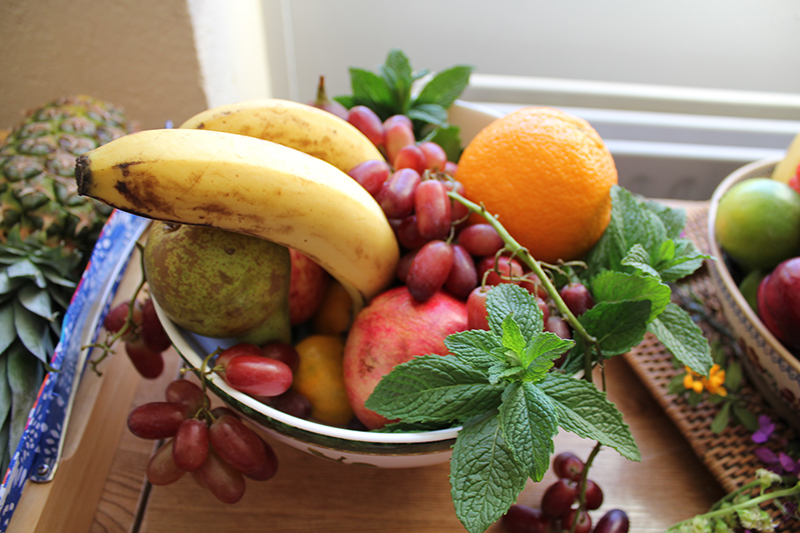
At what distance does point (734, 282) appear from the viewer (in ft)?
2.34

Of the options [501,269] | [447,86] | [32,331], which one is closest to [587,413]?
[501,269]

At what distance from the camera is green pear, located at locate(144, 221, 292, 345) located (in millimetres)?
452

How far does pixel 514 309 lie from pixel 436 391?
99 millimetres

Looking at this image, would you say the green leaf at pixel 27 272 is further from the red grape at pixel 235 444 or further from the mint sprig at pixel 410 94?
the mint sprig at pixel 410 94

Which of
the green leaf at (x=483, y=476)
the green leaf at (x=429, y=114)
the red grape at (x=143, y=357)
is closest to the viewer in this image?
the green leaf at (x=483, y=476)

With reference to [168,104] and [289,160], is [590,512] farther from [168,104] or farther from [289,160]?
[168,104]

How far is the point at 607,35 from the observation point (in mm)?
1323

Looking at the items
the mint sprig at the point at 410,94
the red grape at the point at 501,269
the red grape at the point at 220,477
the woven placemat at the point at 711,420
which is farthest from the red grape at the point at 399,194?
the woven placemat at the point at 711,420

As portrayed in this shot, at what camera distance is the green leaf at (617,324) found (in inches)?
17.8

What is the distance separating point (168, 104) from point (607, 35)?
1.14m

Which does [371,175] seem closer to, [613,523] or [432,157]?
[432,157]

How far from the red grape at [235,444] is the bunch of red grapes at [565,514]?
0.28 meters

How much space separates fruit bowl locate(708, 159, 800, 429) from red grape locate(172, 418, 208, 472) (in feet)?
2.18

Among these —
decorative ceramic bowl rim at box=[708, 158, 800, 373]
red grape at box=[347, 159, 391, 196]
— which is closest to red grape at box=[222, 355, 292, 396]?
red grape at box=[347, 159, 391, 196]
